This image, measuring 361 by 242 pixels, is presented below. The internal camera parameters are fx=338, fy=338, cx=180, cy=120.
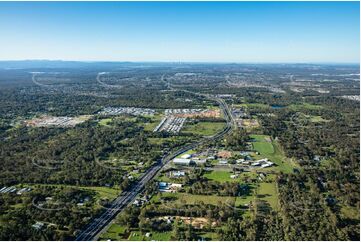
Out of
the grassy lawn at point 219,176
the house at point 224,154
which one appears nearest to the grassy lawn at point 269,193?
the grassy lawn at point 219,176

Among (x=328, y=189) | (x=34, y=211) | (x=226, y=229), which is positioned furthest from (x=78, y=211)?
(x=328, y=189)

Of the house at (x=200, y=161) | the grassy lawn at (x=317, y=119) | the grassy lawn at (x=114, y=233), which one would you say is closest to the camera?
the grassy lawn at (x=114, y=233)

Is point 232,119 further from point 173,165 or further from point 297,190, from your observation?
point 297,190

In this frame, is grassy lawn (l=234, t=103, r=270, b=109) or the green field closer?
the green field

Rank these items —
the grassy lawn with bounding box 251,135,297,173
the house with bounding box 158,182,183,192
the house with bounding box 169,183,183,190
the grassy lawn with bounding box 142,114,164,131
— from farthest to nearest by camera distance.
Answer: the grassy lawn with bounding box 142,114,164,131 → the grassy lawn with bounding box 251,135,297,173 → the house with bounding box 169,183,183,190 → the house with bounding box 158,182,183,192

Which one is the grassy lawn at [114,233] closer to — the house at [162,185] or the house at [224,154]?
the house at [162,185]

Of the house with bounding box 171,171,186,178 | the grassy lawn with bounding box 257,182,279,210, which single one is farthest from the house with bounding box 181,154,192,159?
the grassy lawn with bounding box 257,182,279,210

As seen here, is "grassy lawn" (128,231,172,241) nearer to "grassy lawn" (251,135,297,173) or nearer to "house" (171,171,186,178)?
"house" (171,171,186,178)
